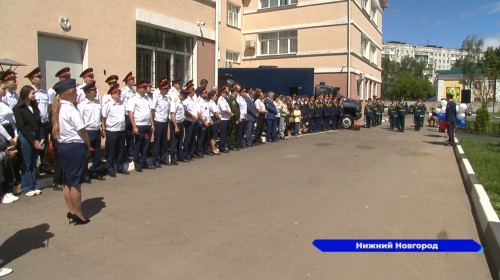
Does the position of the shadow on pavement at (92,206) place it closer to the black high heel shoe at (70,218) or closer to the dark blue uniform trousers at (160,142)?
the black high heel shoe at (70,218)

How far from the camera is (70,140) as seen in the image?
556 cm

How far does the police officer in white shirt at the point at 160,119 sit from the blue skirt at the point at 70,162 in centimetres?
413

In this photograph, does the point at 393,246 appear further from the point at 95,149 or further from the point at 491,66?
the point at 491,66

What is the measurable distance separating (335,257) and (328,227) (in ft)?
3.16

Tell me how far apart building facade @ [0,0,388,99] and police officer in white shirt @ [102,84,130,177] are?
11.5ft

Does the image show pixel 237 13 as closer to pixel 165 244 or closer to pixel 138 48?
pixel 138 48

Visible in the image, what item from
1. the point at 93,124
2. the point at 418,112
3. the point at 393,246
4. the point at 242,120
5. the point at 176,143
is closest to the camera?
the point at 393,246

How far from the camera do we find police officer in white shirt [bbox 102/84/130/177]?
8461mm

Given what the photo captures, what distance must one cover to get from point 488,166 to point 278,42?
2036cm

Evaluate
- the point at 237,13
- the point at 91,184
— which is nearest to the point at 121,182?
the point at 91,184

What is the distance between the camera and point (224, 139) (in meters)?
12.5

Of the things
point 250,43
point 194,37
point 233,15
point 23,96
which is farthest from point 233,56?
point 23,96

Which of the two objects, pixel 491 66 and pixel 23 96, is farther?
pixel 491 66

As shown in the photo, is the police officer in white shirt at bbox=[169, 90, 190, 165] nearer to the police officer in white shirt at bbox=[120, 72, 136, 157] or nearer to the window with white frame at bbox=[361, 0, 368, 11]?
the police officer in white shirt at bbox=[120, 72, 136, 157]
